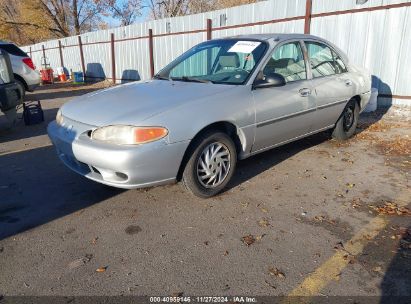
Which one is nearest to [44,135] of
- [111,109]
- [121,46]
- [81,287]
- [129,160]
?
[111,109]

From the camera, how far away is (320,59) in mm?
5098

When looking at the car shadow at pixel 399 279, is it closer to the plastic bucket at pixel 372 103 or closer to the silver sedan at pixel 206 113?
the silver sedan at pixel 206 113

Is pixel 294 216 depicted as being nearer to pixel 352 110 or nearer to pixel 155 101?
pixel 155 101

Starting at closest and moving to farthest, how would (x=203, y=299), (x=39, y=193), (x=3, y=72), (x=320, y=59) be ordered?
(x=203, y=299) → (x=39, y=193) → (x=320, y=59) → (x=3, y=72)

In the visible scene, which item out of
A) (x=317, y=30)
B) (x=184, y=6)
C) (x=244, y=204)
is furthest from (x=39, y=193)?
(x=184, y=6)

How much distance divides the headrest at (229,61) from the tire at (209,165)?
3.43ft

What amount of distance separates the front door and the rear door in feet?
0.62

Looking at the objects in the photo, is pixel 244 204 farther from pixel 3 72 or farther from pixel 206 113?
pixel 3 72

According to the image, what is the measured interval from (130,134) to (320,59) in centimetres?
323

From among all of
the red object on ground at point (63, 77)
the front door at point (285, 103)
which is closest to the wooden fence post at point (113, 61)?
the red object on ground at point (63, 77)

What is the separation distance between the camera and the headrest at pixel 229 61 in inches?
170

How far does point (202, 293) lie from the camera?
2432 mm

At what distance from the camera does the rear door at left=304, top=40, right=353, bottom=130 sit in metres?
4.86

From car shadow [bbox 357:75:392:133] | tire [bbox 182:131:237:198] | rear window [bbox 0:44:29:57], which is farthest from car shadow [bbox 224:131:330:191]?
rear window [bbox 0:44:29:57]
